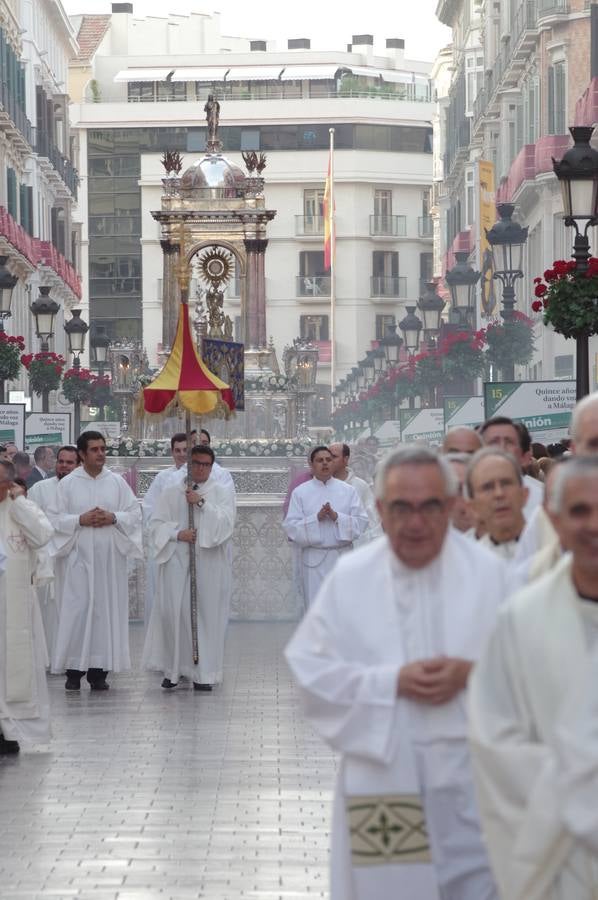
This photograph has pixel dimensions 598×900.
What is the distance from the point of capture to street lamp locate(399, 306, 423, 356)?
41312 mm

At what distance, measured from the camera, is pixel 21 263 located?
189 ft

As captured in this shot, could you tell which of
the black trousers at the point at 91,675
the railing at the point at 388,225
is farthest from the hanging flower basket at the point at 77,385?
the railing at the point at 388,225

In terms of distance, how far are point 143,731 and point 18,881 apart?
509cm

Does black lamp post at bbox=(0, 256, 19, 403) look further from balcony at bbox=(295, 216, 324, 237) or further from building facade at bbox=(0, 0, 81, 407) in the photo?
balcony at bbox=(295, 216, 324, 237)

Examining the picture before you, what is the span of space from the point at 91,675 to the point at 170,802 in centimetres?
625

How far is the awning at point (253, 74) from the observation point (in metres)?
90.4

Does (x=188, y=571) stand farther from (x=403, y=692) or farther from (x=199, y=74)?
(x=199, y=74)

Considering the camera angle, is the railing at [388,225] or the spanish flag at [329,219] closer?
the spanish flag at [329,219]

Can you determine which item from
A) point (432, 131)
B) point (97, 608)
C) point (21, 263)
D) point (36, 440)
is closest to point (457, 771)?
point (97, 608)

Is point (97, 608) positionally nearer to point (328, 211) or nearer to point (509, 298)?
point (509, 298)

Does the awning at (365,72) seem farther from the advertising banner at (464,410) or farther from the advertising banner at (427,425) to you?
the advertising banner at (464,410)

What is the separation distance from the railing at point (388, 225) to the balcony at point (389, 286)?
1.71 meters

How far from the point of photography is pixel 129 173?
9044cm

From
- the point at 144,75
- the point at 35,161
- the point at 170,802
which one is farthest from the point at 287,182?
the point at 170,802
